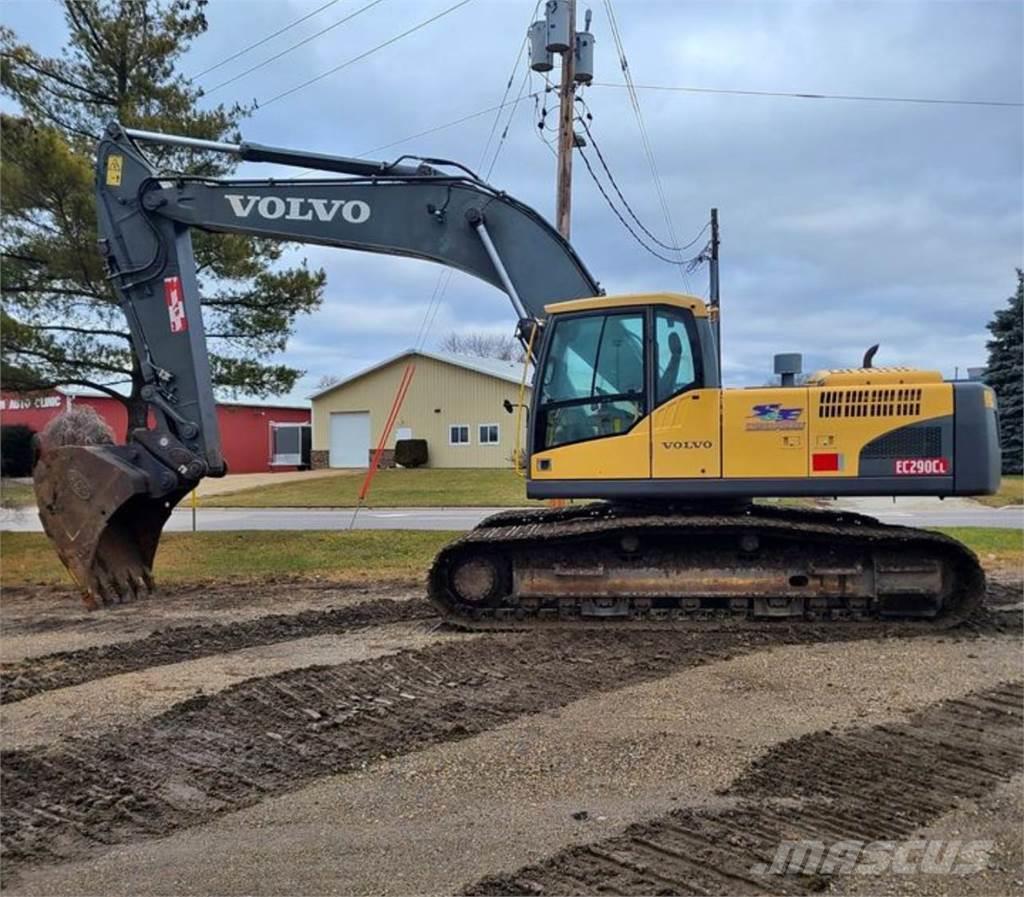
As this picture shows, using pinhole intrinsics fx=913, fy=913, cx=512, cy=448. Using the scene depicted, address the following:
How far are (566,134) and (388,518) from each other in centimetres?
1003

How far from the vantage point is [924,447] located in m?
7.41

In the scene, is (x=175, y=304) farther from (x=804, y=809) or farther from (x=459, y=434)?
(x=459, y=434)

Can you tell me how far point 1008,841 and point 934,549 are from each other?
4234mm

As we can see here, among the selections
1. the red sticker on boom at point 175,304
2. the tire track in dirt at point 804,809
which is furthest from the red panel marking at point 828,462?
the red sticker on boom at point 175,304

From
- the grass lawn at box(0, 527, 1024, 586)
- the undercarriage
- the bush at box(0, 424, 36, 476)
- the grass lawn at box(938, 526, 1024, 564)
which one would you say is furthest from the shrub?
the bush at box(0, 424, 36, 476)

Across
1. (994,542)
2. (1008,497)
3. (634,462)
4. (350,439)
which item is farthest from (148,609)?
(350,439)

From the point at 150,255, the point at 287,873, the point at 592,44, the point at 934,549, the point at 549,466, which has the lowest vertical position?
the point at 287,873

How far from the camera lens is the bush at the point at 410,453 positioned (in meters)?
37.5

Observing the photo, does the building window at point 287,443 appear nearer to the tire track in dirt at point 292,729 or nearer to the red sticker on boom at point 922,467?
the tire track in dirt at point 292,729

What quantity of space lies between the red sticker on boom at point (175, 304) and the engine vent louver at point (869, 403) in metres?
6.01

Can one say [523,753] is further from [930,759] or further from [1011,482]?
[1011,482]

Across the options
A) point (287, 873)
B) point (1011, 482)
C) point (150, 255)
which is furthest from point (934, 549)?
point (1011, 482)

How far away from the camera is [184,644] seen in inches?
290

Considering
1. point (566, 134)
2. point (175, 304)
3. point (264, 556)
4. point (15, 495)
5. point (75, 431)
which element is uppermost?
point (566, 134)
